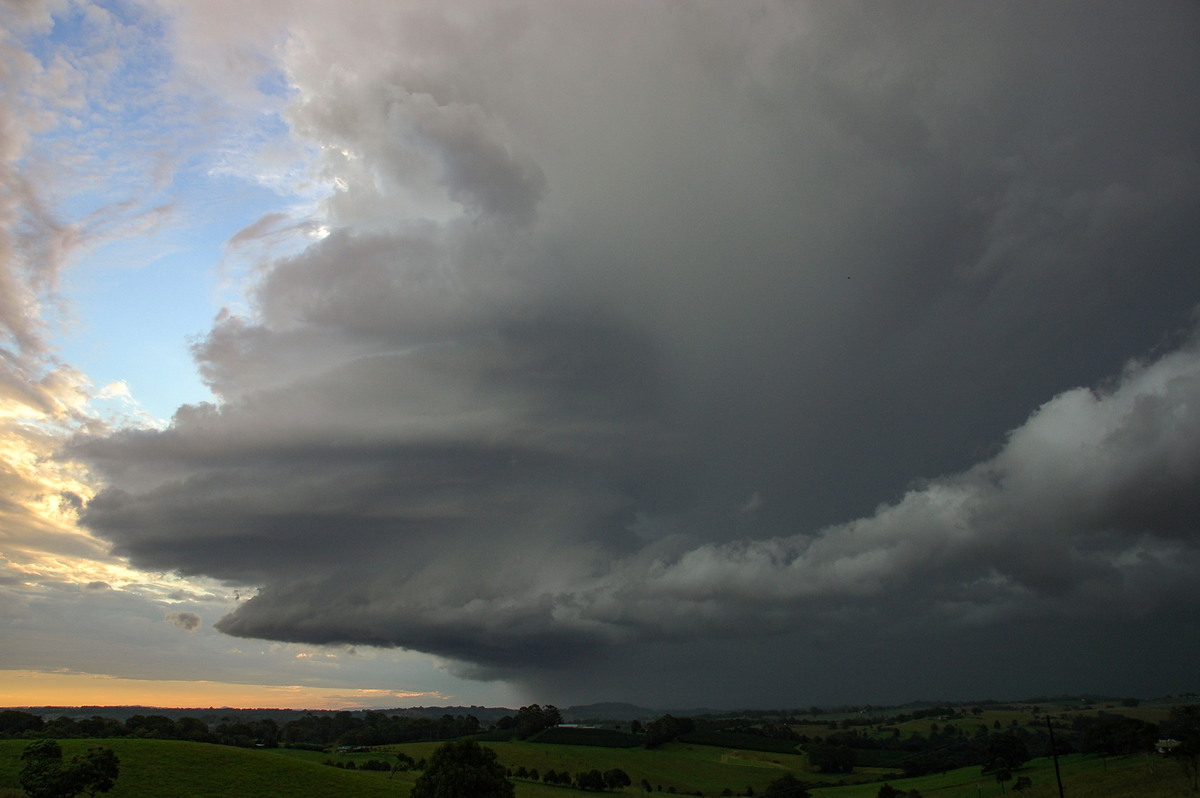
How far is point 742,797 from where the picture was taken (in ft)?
501

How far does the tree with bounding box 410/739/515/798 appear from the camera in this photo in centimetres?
8762

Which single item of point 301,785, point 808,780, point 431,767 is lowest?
point 808,780

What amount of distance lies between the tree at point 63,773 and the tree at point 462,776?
40.1 meters

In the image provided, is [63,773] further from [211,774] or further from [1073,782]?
[1073,782]

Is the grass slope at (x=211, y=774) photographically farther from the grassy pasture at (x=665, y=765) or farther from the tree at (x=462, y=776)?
the grassy pasture at (x=665, y=765)

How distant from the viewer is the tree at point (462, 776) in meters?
87.6

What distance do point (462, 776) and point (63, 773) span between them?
159ft

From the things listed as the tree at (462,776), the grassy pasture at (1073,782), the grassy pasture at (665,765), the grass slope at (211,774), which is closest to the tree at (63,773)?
the grass slope at (211,774)

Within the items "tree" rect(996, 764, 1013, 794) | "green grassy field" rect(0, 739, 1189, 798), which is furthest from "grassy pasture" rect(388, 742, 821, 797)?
"tree" rect(996, 764, 1013, 794)

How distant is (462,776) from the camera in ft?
289

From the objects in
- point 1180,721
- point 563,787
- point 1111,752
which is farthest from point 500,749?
point 1180,721

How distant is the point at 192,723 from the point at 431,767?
149m

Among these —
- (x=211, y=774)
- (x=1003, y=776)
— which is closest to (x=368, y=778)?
(x=211, y=774)

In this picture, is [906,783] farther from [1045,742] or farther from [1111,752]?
[1045,742]
